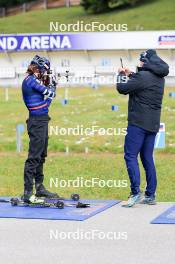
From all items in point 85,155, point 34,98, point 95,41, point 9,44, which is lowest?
point 85,155

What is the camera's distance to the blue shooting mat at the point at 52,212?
10188 millimetres

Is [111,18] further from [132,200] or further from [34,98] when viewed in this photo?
[132,200]

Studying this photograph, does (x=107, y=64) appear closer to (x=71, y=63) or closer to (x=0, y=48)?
(x=71, y=63)

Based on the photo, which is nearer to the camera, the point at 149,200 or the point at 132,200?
the point at 132,200

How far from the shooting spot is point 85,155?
18.1 m

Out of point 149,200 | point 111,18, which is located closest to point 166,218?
point 149,200

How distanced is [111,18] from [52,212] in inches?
2337

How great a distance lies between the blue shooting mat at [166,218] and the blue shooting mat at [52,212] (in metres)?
0.90

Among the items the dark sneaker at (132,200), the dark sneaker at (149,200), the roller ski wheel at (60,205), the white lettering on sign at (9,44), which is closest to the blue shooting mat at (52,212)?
the roller ski wheel at (60,205)

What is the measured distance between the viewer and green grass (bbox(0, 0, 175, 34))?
225 feet

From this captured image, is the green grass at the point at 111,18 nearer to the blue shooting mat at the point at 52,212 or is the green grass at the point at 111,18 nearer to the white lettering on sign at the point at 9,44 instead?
the white lettering on sign at the point at 9,44

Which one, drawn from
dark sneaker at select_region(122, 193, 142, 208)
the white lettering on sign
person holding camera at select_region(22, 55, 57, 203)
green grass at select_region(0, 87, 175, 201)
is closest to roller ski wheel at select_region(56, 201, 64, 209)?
person holding camera at select_region(22, 55, 57, 203)

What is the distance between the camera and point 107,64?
5309cm

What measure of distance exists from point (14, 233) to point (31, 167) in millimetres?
2157
